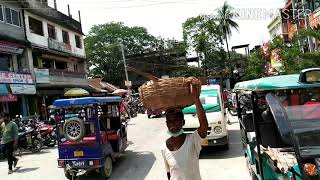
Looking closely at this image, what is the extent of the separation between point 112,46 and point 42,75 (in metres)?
27.6

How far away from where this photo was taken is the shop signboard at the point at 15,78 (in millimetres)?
22531

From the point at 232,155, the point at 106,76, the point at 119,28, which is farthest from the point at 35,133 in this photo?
the point at 119,28

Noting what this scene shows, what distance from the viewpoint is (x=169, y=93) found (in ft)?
12.6

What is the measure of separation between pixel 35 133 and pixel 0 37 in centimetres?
988

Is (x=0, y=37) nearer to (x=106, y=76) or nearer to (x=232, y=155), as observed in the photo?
(x=232, y=155)

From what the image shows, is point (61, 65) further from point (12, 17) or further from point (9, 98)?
point (9, 98)

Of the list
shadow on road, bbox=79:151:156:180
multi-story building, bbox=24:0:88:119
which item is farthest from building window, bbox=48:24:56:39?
shadow on road, bbox=79:151:156:180

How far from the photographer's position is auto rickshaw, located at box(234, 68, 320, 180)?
2864 millimetres

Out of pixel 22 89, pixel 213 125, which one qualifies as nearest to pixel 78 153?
pixel 213 125

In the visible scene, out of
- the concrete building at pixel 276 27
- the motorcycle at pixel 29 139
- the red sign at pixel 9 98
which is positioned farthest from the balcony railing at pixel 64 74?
the concrete building at pixel 276 27

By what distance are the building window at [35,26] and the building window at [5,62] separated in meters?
4.74

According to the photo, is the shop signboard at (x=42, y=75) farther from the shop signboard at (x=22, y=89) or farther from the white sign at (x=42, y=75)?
the shop signboard at (x=22, y=89)

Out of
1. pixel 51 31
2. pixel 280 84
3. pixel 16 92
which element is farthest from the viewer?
pixel 51 31

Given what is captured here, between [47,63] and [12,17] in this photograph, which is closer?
[12,17]
